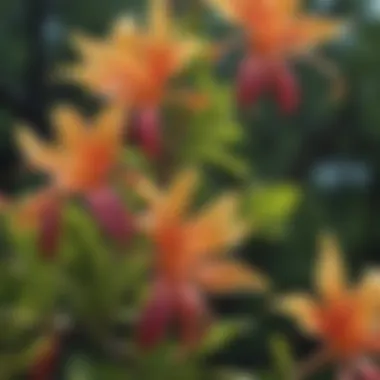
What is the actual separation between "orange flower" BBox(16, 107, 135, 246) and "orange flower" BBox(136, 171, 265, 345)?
19mm

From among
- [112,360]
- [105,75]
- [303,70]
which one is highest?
[303,70]

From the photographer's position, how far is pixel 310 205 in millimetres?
736

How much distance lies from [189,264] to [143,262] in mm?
32

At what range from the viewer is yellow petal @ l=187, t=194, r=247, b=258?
1.68 ft

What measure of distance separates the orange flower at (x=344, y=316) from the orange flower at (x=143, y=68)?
13 centimetres

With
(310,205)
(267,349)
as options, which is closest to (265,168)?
(310,205)

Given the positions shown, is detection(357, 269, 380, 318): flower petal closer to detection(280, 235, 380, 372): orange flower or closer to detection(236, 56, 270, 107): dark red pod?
detection(280, 235, 380, 372): orange flower

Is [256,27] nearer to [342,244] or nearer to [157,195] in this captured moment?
[157,195]

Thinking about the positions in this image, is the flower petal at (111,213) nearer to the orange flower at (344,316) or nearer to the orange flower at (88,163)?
the orange flower at (88,163)

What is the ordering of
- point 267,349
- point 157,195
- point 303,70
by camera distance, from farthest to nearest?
point 303,70
point 267,349
point 157,195

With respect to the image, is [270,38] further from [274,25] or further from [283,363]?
[283,363]

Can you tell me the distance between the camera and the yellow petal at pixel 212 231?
513 mm

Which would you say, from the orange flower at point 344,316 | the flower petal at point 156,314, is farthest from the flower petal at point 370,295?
the flower petal at point 156,314

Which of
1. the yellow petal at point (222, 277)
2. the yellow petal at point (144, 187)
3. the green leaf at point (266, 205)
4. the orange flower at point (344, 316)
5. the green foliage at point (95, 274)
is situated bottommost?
the orange flower at point (344, 316)
